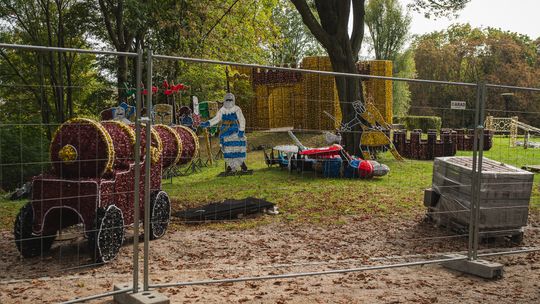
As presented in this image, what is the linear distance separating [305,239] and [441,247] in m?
2.01

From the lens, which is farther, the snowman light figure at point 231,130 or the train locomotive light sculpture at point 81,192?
the snowman light figure at point 231,130

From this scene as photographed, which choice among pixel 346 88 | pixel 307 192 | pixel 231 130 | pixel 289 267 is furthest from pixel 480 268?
pixel 346 88

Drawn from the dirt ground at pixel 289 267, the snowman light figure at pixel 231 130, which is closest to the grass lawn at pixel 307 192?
the snowman light figure at pixel 231 130

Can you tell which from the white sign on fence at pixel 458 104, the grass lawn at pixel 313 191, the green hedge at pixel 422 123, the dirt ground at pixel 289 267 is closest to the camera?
the dirt ground at pixel 289 267

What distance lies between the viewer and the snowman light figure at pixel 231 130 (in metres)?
10.2

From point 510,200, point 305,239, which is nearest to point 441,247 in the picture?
point 510,200

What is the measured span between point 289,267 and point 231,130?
4220 mm

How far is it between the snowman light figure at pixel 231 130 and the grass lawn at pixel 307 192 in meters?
0.47

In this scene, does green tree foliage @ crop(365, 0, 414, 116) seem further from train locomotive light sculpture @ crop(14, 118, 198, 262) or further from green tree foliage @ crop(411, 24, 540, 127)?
train locomotive light sculpture @ crop(14, 118, 198, 262)

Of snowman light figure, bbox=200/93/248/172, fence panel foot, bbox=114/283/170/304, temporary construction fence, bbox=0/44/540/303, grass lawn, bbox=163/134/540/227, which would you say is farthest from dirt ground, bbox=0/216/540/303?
snowman light figure, bbox=200/93/248/172

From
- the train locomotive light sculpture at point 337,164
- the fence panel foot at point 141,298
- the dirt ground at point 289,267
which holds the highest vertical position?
the train locomotive light sculpture at point 337,164

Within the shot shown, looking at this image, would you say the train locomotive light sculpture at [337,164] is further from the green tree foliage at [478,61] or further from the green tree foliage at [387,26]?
the green tree foliage at [478,61]

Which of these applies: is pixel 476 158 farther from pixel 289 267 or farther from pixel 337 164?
pixel 337 164

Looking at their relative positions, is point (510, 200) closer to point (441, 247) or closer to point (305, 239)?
point (441, 247)
